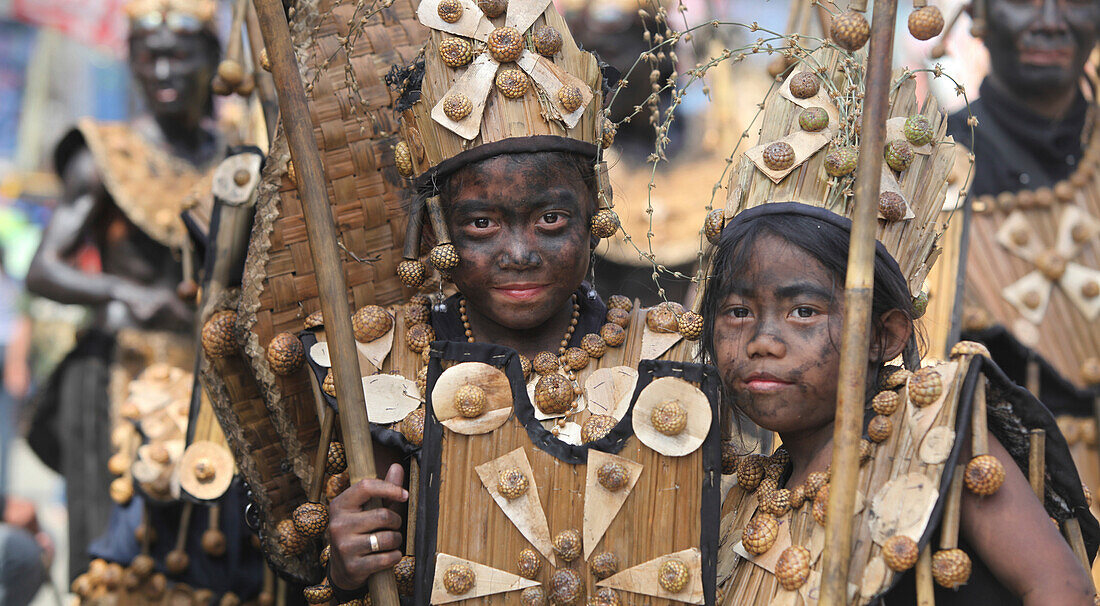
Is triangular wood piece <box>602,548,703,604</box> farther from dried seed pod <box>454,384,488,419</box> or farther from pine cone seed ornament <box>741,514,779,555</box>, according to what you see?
dried seed pod <box>454,384,488,419</box>

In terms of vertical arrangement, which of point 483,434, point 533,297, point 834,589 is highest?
point 533,297

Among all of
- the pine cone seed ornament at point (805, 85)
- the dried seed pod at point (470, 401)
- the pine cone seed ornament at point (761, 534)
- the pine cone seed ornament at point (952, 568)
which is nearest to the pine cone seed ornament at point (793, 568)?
the pine cone seed ornament at point (761, 534)

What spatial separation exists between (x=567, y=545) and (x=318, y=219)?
0.62m

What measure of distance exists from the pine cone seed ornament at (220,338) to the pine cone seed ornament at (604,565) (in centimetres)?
87

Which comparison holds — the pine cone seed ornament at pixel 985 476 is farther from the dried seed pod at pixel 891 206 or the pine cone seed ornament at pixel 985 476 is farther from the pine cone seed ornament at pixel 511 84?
the pine cone seed ornament at pixel 511 84

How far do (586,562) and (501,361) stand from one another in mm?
340

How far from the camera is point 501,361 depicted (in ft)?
5.97

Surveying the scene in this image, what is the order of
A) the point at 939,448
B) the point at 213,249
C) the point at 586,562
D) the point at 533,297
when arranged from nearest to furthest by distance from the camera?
the point at 939,448, the point at 586,562, the point at 533,297, the point at 213,249

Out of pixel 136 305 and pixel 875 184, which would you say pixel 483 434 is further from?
pixel 136 305

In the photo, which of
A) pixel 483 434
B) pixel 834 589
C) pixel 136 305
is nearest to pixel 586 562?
pixel 483 434

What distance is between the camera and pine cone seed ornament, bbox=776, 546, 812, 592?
1.72 metres

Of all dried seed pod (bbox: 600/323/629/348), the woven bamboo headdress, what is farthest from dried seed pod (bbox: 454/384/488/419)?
dried seed pod (bbox: 600/323/629/348)

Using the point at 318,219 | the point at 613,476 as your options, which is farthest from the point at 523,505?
the point at 318,219

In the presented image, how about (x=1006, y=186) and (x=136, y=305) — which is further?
(x=136, y=305)
